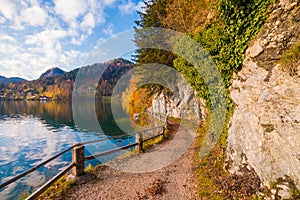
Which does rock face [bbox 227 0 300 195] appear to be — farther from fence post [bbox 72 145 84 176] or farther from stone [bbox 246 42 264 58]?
fence post [bbox 72 145 84 176]

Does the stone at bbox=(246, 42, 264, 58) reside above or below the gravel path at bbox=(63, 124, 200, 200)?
above

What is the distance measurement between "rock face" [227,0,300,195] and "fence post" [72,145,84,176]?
5.70m

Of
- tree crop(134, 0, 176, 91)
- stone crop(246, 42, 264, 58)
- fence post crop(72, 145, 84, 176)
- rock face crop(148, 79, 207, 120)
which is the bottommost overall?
fence post crop(72, 145, 84, 176)

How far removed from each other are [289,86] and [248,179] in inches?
108

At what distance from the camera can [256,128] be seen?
15.8 ft

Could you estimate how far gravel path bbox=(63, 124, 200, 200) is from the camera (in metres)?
5.66

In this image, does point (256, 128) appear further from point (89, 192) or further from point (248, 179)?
point (89, 192)

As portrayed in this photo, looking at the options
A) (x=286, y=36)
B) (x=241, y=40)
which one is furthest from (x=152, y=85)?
(x=286, y=36)

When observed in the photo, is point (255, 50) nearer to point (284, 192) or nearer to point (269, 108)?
point (269, 108)

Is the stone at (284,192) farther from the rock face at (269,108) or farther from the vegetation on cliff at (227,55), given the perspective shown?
the vegetation on cliff at (227,55)

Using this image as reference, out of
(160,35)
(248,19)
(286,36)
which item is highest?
(160,35)

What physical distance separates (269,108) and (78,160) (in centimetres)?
685

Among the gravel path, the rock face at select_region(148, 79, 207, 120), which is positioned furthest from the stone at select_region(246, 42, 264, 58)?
the rock face at select_region(148, 79, 207, 120)

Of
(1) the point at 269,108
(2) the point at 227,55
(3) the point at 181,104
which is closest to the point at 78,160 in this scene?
(1) the point at 269,108
